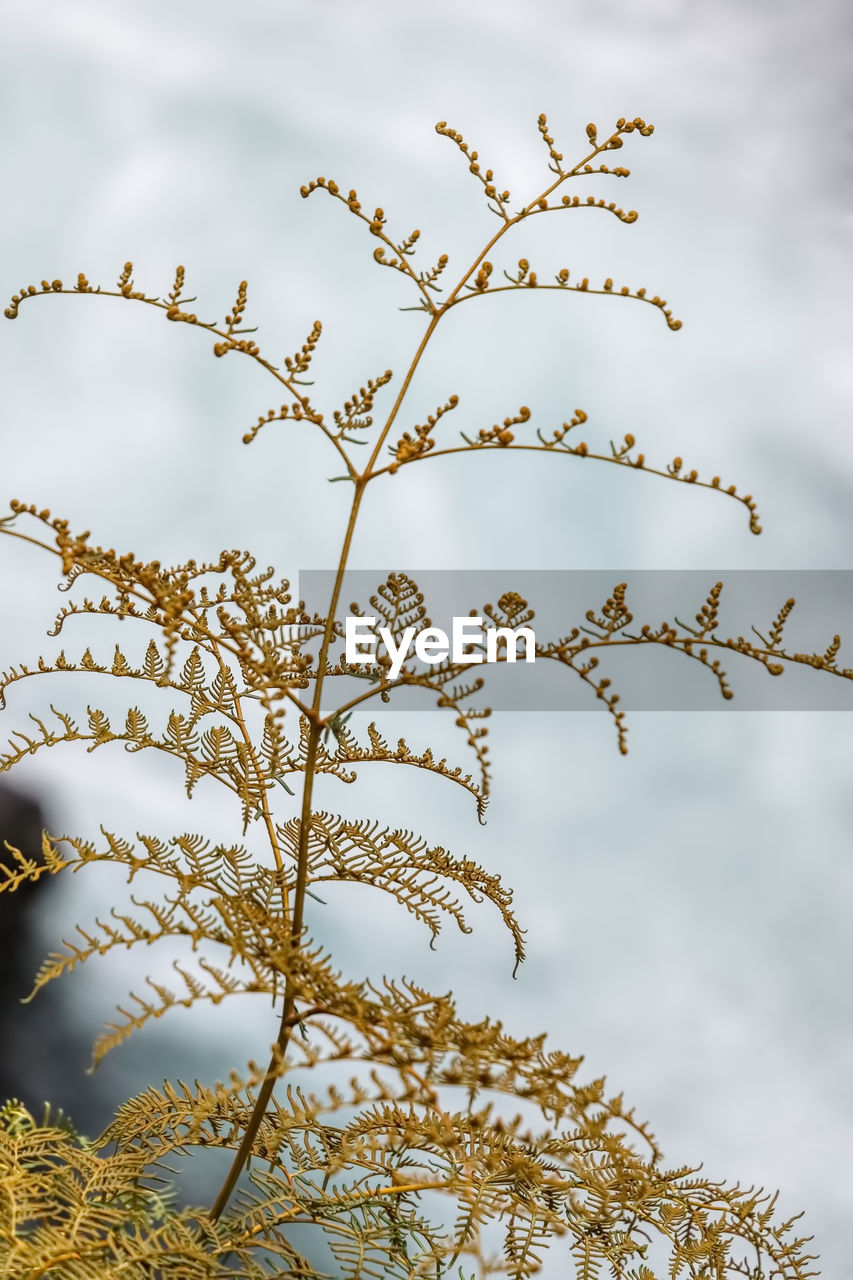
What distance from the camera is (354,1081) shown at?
541mm

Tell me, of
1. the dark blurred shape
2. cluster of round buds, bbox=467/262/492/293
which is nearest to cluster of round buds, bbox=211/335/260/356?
cluster of round buds, bbox=467/262/492/293

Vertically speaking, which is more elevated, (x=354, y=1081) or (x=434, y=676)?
(x=434, y=676)

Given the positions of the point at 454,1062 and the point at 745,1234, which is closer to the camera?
the point at 454,1062

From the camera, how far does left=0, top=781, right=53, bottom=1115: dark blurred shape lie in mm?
2242

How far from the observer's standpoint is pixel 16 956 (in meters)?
2.28

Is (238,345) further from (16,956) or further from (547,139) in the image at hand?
(16,956)

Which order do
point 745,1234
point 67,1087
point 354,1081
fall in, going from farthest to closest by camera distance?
point 67,1087, point 745,1234, point 354,1081

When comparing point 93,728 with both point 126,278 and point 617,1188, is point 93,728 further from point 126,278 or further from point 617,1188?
point 617,1188

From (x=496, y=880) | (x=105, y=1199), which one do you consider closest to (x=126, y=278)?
(x=496, y=880)

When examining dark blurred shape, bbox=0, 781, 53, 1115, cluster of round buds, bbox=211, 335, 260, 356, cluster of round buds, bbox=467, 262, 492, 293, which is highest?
cluster of round buds, bbox=467, 262, 492, 293

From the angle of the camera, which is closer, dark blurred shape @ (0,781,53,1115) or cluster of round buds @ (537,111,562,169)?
cluster of round buds @ (537,111,562,169)

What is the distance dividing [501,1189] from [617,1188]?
0.08 meters

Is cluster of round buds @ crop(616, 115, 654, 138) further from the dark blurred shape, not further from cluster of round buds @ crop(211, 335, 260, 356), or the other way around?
the dark blurred shape

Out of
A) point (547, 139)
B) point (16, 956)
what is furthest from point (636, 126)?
point (16, 956)
